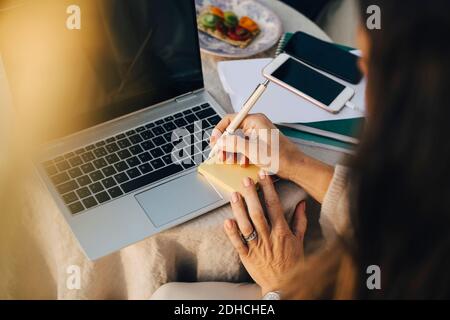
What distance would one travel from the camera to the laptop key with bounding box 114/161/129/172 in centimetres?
87

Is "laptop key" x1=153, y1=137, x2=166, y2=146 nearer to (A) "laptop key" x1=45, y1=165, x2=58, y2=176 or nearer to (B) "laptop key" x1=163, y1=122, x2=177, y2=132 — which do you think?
(B) "laptop key" x1=163, y1=122, x2=177, y2=132

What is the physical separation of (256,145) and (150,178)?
7.4 inches

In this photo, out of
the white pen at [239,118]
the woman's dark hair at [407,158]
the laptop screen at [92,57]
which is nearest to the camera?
the woman's dark hair at [407,158]

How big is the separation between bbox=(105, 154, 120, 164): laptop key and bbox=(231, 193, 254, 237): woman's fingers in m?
0.21

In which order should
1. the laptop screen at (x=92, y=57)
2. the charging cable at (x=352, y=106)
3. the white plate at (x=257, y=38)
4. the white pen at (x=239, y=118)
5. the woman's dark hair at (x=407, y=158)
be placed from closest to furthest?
the woman's dark hair at (x=407, y=158) → the laptop screen at (x=92, y=57) → the white pen at (x=239, y=118) → the charging cable at (x=352, y=106) → the white plate at (x=257, y=38)

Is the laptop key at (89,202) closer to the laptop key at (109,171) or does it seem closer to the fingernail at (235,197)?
the laptop key at (109,171)

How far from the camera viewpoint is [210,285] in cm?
90

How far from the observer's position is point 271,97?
989mm

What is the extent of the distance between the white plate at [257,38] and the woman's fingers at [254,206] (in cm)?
35

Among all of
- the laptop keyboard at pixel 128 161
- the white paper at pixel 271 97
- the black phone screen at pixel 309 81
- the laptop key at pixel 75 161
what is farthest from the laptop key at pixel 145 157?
the black phone screen at pixel 309 81

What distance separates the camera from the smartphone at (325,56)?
3.38 ft

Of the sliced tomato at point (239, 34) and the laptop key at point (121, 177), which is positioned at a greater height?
the sliced tomato at point (239, 34)
